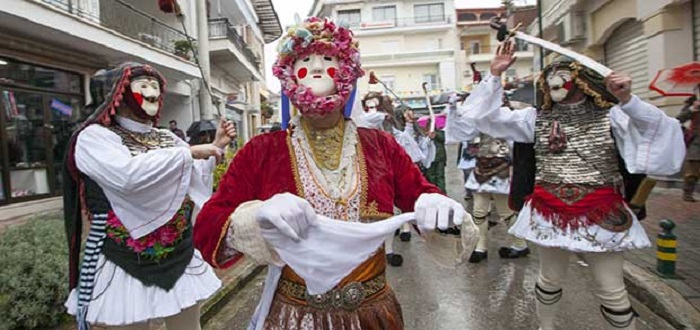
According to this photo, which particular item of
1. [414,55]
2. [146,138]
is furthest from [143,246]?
[414,55]

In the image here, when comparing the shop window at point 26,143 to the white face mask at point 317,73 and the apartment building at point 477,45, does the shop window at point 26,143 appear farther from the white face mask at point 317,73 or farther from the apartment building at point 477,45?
the apartment building at point 477,45

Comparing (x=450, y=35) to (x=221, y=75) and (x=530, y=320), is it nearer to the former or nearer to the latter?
(x=221, y=75)

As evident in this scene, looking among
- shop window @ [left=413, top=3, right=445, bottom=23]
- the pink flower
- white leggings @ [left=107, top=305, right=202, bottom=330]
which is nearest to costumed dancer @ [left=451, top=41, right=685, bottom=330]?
the pink flower

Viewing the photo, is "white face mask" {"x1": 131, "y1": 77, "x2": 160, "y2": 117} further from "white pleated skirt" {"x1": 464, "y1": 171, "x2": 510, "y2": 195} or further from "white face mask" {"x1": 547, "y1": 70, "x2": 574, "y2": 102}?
"white pleated skirt" {"x1": 464, "y1": 171, "x2": 510, "y2": 195}

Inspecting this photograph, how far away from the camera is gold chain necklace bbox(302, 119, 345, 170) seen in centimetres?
204

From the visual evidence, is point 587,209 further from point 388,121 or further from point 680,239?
point 388,121

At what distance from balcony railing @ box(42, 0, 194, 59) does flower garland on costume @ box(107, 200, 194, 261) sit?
6825mm

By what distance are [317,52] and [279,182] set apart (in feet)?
1.84

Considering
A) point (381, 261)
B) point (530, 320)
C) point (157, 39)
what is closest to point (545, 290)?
point (530, 320)

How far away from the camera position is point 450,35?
4097cm

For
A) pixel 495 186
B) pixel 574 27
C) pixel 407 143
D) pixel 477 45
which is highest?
pixel 477 45

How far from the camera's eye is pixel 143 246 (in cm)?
251

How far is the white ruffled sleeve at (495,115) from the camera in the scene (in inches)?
121

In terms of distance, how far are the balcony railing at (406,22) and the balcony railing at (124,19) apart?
1093 inches
